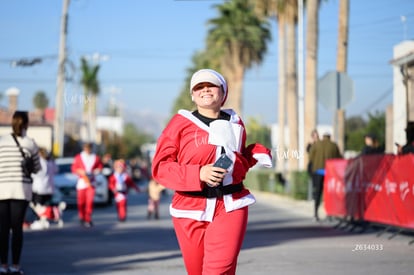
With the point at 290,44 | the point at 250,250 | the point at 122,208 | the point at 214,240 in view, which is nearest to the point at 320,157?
the point at 122,208

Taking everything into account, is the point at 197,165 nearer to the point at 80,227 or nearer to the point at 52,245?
the point at 52,245

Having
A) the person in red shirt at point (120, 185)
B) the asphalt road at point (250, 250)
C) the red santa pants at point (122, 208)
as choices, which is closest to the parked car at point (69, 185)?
the person in red shirt at point (120, 185)

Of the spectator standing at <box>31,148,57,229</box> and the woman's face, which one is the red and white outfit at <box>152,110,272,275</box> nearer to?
the woman's face

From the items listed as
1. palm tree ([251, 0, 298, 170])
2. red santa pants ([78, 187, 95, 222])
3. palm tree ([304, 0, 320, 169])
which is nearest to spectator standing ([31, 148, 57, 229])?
red santa pants ([78, 187, 95, 222])

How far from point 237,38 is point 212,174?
54.1 metres

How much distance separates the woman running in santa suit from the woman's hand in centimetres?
5

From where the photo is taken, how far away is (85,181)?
19984 mm

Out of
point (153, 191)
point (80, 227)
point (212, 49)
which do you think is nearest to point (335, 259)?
point (80, 227)

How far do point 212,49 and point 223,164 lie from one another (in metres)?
56.9

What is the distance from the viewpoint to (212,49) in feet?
205

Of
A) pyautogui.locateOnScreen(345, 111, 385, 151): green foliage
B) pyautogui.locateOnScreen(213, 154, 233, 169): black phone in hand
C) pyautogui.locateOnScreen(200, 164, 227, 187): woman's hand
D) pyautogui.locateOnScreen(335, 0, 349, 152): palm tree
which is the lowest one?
pyautogui.locateOnScreen(345, 111, 385, 151): green foliage

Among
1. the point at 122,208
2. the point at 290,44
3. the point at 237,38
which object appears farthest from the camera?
the point at 237,38

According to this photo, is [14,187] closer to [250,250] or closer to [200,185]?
[250,250]

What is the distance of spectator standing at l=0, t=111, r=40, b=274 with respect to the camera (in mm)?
10398
